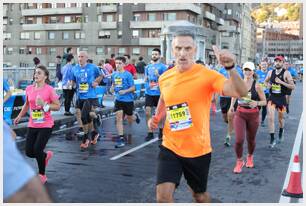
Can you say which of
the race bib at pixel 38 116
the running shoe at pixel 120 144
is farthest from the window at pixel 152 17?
the race bib at pixel 38 116

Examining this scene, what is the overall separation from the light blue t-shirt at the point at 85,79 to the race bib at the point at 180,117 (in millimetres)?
5681

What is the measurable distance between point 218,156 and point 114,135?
127 inches

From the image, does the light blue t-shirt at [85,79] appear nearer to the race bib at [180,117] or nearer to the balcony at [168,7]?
the race bib at [180,117]

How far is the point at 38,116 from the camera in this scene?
262 inches

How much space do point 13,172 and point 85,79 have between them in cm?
823

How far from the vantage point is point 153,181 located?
6793 millimetres

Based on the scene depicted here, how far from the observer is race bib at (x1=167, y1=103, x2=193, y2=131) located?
13.9 ft

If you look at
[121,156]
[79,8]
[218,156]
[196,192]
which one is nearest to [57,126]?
[121,156]

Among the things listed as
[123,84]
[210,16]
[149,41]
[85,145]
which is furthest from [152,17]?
[85,145]

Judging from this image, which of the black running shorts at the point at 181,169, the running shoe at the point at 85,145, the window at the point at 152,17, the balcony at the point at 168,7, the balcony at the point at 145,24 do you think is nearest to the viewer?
the black running shorts at the point at 181,169

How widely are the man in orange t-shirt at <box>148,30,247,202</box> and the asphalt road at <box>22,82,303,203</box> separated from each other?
1648mm

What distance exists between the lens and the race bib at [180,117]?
425 centimetres

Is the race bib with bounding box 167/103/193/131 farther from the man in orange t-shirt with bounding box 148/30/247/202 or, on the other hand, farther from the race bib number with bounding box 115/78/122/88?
the race bib number with bounding box 115/78/122/88

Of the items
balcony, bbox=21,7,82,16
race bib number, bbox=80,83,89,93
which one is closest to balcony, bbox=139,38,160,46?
balcony, bbox=21,7,82,16
